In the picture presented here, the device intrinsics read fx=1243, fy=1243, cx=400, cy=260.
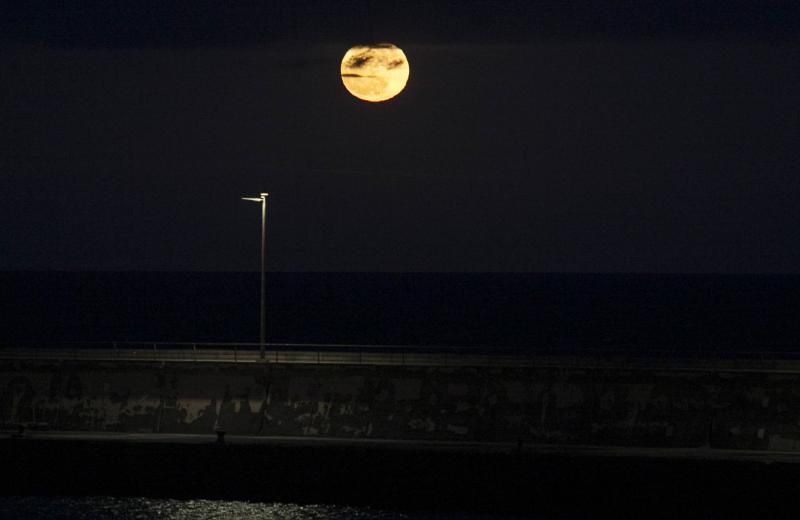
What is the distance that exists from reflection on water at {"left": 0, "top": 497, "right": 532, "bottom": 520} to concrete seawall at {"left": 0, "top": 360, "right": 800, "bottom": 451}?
12.8 ft

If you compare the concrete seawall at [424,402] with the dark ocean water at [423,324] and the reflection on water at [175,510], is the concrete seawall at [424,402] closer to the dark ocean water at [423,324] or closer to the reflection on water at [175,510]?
the reflection on water at [175,510]

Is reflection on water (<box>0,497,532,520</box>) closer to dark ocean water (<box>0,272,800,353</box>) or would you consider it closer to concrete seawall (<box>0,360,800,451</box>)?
concrete seawall (<box>0,360,800,451</box>)

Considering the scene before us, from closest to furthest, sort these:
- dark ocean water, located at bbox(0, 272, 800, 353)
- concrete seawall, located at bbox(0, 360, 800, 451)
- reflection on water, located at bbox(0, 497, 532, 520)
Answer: reflection on water, located at bbox(0, 497, 532, 520) < concrete seawall, located at bbox(0, 360, 800, 451) < dark ocean water, located at bbox(0, 272, 800, 353)

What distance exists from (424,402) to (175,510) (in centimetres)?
968

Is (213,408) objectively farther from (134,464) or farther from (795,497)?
(795,497)

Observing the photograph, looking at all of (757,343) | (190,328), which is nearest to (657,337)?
(757,343)

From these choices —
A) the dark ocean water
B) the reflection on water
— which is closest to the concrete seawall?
the reflection on water

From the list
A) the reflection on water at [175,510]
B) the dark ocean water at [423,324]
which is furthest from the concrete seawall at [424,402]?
the dark ocean water at [423,324]

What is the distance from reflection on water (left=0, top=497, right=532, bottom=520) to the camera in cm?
4062

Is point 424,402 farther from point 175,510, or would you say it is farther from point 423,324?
point 423,324

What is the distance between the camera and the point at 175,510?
A: 41375mm

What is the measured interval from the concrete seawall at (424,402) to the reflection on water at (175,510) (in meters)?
3.91

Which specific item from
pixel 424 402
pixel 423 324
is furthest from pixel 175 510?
pixel 423 324

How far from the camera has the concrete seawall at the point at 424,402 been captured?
1710 inches
